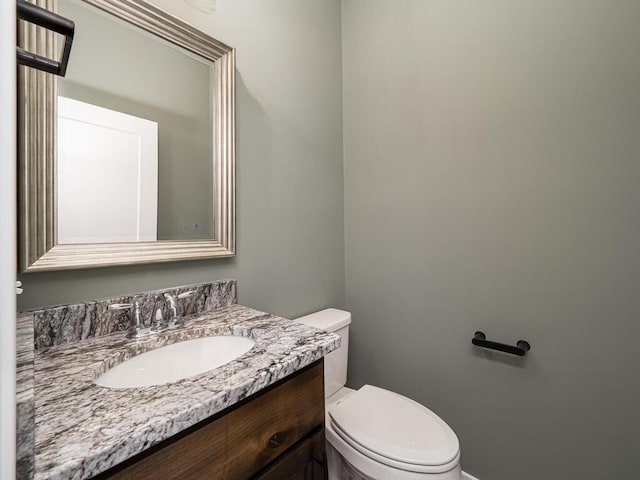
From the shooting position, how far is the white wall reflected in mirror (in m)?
0.82

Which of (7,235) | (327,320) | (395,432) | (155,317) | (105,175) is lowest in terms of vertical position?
(395,432)

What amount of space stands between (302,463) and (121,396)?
48 cm

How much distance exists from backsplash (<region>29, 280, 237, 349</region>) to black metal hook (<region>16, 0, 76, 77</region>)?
0.60 m

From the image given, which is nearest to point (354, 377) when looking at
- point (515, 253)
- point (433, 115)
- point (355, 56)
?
point (515, 253)

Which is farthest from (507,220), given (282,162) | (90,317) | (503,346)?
(90,317)

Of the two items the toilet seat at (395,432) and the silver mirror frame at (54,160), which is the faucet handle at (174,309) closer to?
the silver mirror frame at (54,160)

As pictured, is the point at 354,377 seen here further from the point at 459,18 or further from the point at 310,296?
the point at 459,18

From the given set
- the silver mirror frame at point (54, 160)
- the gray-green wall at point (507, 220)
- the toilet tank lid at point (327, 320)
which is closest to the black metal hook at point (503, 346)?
the gray-green wall at point (507, 220)

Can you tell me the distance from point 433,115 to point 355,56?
0.65 metres

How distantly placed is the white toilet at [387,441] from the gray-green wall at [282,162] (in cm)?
52

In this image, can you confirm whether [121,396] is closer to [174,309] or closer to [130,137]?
[174,309]

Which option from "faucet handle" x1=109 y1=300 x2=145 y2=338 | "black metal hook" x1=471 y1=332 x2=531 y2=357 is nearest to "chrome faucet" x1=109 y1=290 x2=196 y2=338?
"faucet handle" x1=109 y1=300 x2=145 y2=338

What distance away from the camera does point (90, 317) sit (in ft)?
2.74

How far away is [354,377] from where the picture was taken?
5.67ft
